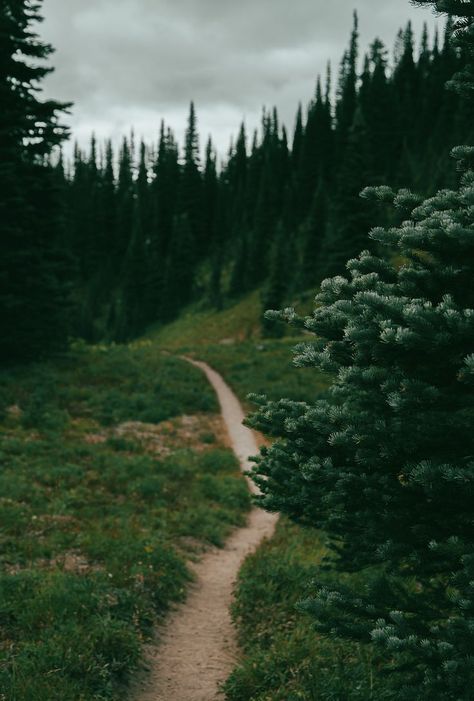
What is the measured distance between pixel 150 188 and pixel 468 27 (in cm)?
11452

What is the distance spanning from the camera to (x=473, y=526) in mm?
4215

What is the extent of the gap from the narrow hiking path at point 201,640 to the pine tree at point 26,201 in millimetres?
16372

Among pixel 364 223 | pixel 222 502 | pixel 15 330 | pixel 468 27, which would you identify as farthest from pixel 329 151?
pixel 468 27

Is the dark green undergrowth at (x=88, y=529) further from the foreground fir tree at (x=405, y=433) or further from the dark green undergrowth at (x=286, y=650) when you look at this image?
the foreground fir tree at (x=405, y=433)

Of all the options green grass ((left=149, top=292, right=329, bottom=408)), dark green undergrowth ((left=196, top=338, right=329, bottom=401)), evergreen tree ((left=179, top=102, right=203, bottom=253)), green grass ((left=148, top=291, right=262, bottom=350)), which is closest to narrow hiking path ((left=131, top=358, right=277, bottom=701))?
green grass ((left=149, top=292, right=329, bottom=408))

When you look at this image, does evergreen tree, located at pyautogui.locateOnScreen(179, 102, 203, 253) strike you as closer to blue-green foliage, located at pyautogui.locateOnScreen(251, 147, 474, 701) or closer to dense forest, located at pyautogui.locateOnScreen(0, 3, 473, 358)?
dense forest, located at pyautogui.locateOnScreen(0, 3, 473, 358)

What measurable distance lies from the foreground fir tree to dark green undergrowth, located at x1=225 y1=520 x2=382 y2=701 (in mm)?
855

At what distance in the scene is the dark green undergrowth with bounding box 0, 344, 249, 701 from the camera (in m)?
6.25

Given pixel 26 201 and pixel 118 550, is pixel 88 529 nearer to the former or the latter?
pixel 118 550

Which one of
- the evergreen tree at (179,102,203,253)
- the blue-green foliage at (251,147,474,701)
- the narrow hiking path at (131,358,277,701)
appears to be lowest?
the narrow hiking path at (131,358,277,701)

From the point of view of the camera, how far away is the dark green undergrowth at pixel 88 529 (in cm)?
625

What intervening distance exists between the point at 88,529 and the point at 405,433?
7781 millimetres

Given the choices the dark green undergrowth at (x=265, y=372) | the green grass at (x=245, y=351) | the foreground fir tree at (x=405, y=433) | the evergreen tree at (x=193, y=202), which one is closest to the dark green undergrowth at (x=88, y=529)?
the foreground fir tree at (x=405, y=433)

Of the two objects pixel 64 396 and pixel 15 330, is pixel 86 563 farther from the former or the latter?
pixel 15 330
